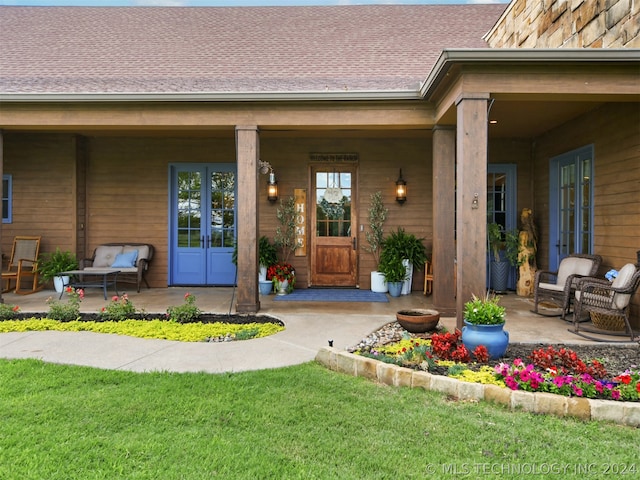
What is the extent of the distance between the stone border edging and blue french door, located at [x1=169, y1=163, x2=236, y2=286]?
15.5 ft

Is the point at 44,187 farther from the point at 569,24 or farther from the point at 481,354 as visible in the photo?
the point at 569,24

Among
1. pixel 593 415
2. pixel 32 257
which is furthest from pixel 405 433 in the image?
pixel 32 257

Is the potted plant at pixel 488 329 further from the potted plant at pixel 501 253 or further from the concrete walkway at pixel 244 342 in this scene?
the potted plant at pixel 501 253

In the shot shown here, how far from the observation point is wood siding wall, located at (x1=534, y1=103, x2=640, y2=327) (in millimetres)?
4855

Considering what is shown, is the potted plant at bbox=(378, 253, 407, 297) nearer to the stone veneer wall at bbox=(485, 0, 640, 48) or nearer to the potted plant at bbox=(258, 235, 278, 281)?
the potted plant at bbox=(258, 235, 278, 281)

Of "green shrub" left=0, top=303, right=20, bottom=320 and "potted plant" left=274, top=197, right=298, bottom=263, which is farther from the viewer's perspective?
"potted plant" left=274, top=197, right=298, bottom=263

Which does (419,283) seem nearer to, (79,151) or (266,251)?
(266,251)

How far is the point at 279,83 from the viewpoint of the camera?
6852mm

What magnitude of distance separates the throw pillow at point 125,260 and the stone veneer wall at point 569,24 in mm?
6938

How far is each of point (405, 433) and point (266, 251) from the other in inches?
201

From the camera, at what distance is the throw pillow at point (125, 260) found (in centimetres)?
725

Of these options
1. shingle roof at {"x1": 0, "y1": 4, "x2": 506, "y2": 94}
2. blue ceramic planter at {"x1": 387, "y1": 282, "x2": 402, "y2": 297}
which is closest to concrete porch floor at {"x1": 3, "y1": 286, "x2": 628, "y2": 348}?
blue ceramic planter at {"x1": 387, "y1": 282, "x2": 402, "y2": 297}

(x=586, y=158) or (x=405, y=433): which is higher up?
(x=586, y=158)

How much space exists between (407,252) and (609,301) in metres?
3.13
